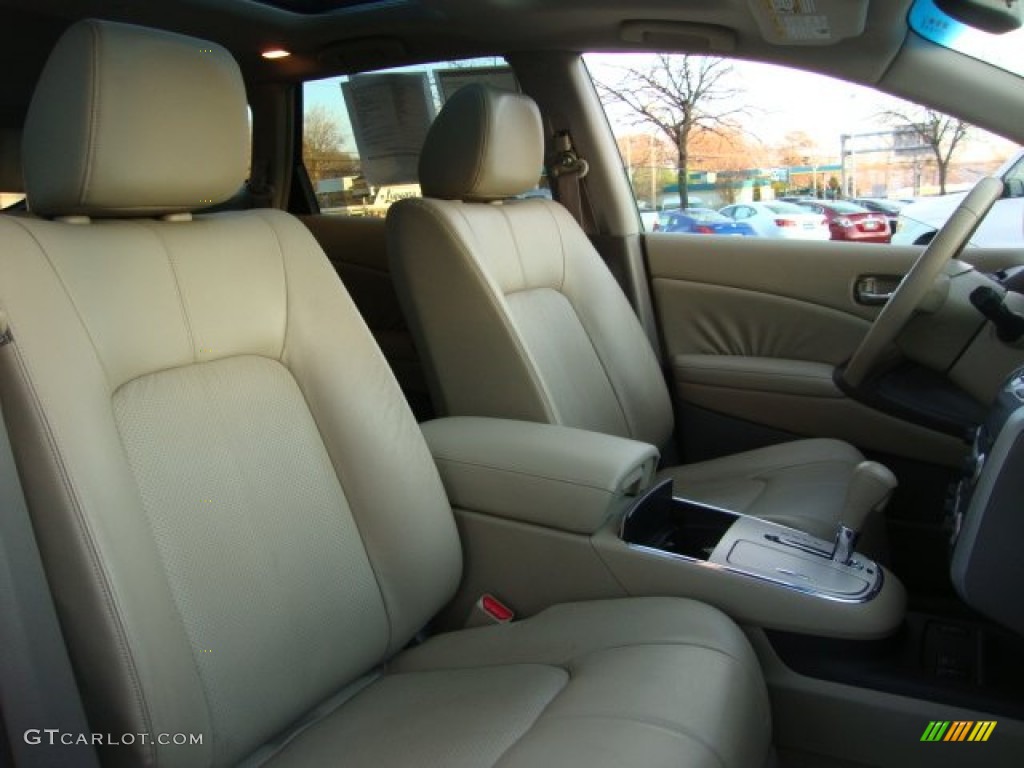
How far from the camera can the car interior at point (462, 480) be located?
1.14 metres

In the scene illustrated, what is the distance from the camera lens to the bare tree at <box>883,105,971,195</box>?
2230 millimetres

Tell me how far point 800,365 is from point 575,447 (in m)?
1.21

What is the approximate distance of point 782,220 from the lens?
2.84m

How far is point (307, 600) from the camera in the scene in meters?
1.37

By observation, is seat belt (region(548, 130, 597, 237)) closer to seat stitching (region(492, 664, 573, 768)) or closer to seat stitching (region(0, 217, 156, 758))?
seat stitching (region(492, 664, 573, 768))

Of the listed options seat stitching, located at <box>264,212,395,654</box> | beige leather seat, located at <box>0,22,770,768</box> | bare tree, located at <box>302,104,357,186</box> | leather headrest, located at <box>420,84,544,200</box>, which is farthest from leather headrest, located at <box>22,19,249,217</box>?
bare tree, located at <box>302,104,357,186</box>

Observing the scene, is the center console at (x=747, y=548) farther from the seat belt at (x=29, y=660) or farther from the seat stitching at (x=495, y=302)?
the seat belt at (x=29, y=660)

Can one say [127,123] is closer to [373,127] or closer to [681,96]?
[681,96]

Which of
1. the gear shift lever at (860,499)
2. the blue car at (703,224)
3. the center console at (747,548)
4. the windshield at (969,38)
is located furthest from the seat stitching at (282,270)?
the blue car at (703,224)

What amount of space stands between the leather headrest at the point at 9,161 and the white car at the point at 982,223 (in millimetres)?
2339

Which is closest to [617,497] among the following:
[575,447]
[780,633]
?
[575,447]

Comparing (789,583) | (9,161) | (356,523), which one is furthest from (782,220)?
(9,161)

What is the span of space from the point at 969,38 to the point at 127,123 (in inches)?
68.7

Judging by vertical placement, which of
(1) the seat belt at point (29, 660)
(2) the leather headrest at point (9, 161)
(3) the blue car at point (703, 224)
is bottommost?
(1) the seat belt at point (29, 660)
